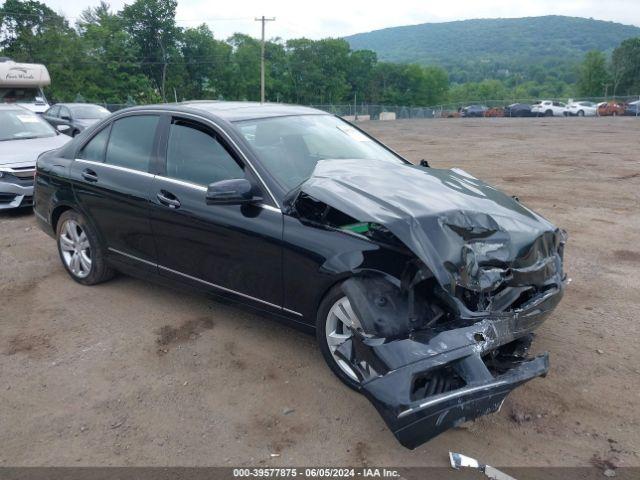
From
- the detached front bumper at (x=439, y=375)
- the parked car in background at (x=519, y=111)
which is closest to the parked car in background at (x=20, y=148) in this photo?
the detached front bumper at (x=439, y=375)

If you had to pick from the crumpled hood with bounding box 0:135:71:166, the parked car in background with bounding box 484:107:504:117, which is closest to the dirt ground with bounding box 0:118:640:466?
the crumpled hood with bounding box 0:135:71:166

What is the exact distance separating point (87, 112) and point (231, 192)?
15218 millimetres

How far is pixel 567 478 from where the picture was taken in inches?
107

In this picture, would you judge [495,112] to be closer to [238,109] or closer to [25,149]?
[25,149]

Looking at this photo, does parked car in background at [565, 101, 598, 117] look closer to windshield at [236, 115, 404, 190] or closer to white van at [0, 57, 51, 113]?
white van at [0, 57, 51, 113]

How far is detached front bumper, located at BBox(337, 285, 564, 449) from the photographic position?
2592mm

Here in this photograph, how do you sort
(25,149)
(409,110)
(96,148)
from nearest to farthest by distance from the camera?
1. (96,148)
2. (25,149)
3. (409,110)

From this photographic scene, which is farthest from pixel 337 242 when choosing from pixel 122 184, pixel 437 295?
pixel 122 184

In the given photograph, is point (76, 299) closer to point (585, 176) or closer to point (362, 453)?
point (362, 453)

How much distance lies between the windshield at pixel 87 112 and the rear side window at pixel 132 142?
12.9 m

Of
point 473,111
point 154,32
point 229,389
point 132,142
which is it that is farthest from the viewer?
point 154,32

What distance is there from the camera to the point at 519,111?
53344 mm

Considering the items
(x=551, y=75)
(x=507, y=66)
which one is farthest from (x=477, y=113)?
(x=507, y=66)

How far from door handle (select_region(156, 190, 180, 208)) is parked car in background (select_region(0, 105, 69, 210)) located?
Answer: 4.77m
